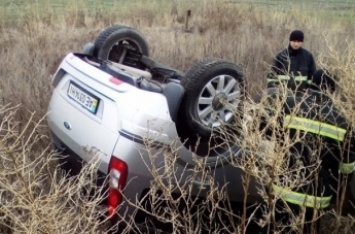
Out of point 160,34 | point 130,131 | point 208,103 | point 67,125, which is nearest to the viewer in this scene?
point 130,131

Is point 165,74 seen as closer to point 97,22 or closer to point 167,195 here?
point 167,195

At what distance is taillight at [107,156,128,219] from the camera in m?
3.34

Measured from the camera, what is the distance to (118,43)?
483 cm

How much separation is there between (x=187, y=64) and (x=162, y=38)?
1.77m

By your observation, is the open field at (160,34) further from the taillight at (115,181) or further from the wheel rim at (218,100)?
the wheel rim at (218,100)

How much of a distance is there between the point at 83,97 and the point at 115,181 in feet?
2.36

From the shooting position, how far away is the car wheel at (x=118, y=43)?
4691 mm

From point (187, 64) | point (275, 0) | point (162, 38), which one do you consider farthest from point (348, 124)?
point (275, 0)

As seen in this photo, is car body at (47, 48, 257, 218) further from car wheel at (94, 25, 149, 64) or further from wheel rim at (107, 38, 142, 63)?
wheel rim at (107, 38, 142, 63)

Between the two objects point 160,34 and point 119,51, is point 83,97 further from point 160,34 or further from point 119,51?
→ point 160,34

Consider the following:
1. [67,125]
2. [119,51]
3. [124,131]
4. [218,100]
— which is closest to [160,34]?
[119,51]

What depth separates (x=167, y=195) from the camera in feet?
9.23

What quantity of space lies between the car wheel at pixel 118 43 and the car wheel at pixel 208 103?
4.14ft

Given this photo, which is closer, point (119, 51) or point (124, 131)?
point (124, 131)
